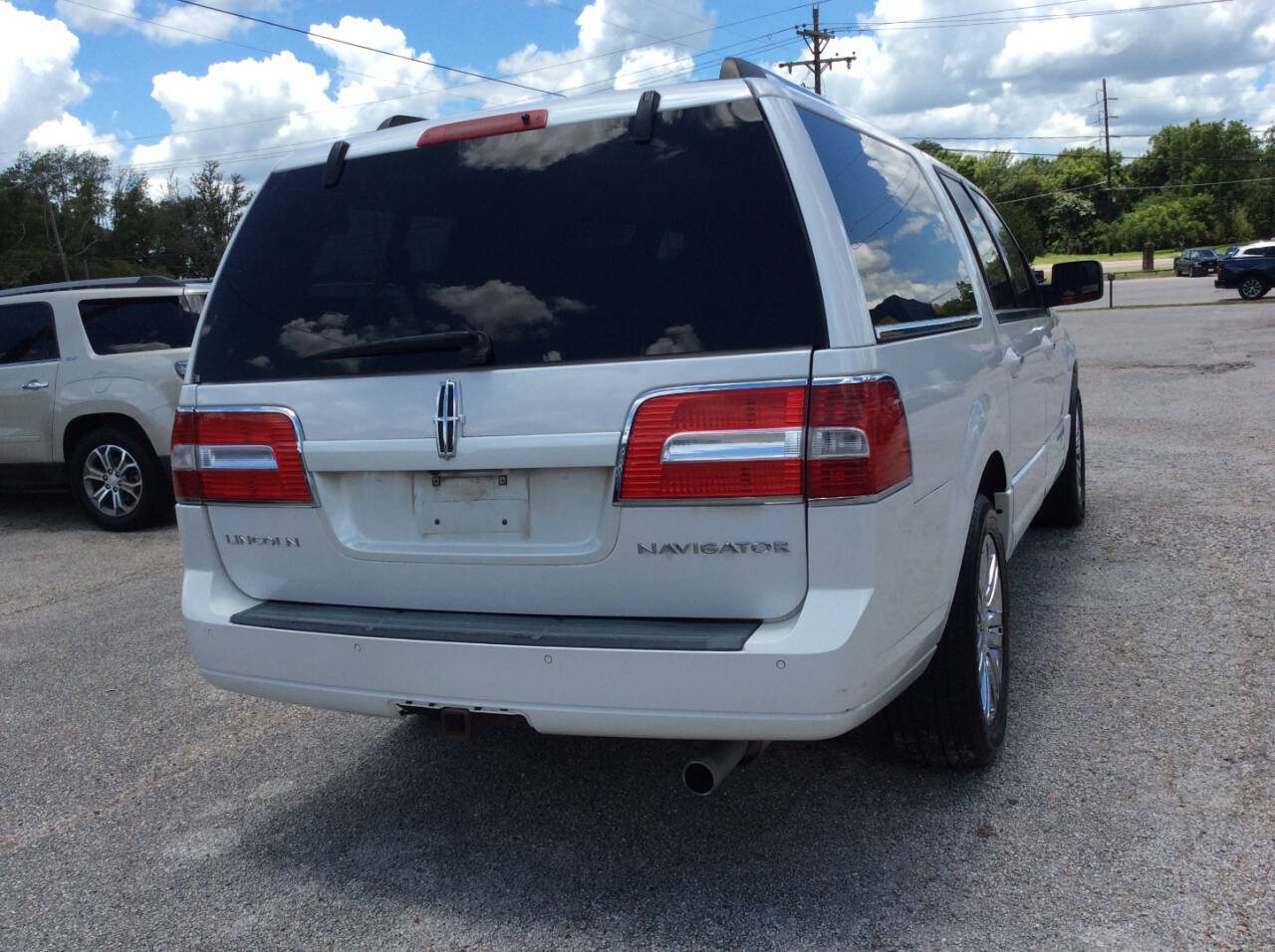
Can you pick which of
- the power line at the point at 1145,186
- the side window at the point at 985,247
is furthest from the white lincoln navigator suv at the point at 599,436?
the power line at the point at 1145,186

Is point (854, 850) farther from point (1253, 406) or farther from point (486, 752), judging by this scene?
point (1253, 406)

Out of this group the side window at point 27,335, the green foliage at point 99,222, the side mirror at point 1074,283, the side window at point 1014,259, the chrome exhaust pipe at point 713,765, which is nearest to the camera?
the chrome exhaust pipe at point 713,765

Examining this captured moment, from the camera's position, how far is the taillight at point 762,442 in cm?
261

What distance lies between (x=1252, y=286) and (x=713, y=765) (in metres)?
33.1

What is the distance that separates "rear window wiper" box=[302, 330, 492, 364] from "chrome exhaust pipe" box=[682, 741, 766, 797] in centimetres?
110

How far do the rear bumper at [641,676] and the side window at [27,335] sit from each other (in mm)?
6757

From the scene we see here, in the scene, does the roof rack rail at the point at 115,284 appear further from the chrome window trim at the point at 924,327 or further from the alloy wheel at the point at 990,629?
the alloy wheel at the point at 990,629

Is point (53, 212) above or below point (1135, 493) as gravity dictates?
above

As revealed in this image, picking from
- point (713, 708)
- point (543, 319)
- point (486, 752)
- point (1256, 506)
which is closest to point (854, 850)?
point (713, 708)

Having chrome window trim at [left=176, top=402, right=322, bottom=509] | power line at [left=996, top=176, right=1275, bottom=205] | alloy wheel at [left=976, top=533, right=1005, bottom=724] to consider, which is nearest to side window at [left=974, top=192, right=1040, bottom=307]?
alloy wheel at [left=976, top=533, right=1005, bottom=724]

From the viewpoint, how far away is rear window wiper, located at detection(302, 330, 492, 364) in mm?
2867

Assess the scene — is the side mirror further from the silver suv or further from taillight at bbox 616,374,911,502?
the silver suv

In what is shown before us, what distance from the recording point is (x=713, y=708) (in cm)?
268

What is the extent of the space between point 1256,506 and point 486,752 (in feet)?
16.8
